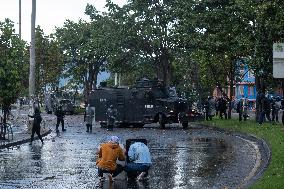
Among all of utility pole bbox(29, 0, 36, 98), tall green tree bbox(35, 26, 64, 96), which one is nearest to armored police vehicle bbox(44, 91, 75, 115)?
tall green tree bbox(35, 26, 64, 96)

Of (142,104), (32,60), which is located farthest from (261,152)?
(142,104)

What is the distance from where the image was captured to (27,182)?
49.4ft

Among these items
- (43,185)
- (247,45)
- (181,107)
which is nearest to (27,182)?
(43,185)

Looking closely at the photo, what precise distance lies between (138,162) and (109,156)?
789mm

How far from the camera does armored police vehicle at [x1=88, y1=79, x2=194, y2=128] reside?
4125 centimetres

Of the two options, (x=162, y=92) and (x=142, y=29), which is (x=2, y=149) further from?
(x=142, y=29)

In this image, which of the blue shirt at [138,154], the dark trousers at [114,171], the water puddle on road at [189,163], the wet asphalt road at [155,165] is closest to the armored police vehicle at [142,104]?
the water puddle on road at [189,163]

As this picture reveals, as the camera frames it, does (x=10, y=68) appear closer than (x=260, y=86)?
Yes

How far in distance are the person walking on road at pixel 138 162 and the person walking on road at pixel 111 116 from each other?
80.7 ft

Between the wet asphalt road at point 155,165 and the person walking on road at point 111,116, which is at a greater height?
the person walking on road at point 111,116

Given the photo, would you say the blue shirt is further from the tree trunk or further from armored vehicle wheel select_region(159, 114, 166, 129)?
the tree trunk

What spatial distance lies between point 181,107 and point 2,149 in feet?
59.5

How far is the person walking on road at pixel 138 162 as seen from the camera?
15.4 meters

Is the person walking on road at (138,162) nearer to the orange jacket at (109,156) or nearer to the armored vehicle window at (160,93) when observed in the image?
the orange jacket at (109,156)
